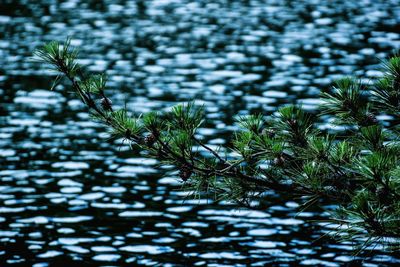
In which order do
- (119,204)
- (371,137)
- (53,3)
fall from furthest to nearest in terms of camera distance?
1. (53,3)
2. (119,204)
3. (371,137)

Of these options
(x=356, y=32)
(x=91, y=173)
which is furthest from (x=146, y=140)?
(x=356, y=32)

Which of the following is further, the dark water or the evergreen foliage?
the dark water

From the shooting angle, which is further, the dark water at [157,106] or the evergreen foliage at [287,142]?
the dark water at [157,106]

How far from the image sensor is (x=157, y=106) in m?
20.7

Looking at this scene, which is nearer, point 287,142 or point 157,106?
point 287,142

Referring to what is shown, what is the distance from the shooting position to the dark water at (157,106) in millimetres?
12109

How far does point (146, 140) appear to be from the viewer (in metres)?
7.00

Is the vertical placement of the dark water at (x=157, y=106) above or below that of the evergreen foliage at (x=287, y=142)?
below

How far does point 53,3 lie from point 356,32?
15.8 meters

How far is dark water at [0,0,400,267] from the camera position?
12.1 meters

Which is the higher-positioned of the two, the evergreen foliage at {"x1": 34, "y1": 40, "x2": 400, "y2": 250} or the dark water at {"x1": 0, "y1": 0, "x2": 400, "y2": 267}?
the evergreen foliage at {"x1": 34, "y1": 40, "x2": 400, "y2": 250}

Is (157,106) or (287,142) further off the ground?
(287,142)

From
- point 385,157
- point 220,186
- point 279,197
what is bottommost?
point 279,197

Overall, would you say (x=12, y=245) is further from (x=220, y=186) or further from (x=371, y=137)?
(x=371, y=137)
